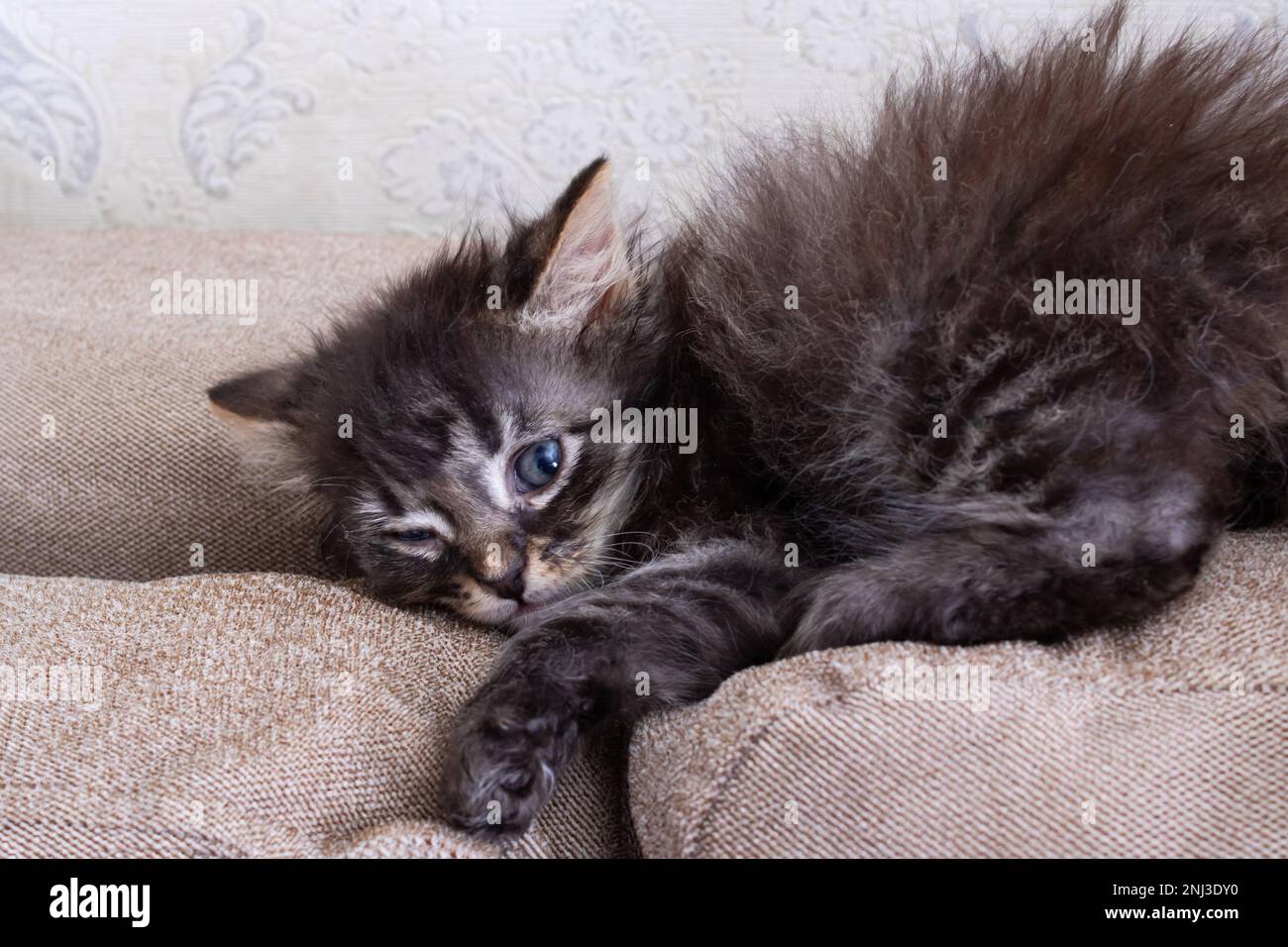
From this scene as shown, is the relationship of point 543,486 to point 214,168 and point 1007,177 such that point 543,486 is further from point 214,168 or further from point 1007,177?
point 214,168

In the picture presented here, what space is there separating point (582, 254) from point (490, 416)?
0.27 meters

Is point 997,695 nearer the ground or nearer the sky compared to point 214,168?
nearer the ground

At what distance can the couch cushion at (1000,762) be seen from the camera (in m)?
1.00

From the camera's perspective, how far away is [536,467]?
4.91 ft

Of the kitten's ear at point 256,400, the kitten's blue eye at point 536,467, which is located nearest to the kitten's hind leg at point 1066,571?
the kitten's blue eye at point 536,467

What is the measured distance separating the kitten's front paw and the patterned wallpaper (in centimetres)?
160

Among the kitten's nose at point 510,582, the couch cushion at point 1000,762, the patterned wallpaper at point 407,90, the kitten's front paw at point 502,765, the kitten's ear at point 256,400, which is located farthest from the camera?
the patterned wallpaper at point 407,90

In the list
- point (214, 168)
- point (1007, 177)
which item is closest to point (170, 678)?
point (1007, 177)

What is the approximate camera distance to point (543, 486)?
1.50 meters

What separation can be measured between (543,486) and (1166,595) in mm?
768

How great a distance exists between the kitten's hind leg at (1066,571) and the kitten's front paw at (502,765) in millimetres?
335

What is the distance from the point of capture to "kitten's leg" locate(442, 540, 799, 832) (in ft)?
3.72

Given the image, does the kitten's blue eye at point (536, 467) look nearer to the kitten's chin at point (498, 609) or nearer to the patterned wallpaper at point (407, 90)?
the kitten's chin at point (498, 609)

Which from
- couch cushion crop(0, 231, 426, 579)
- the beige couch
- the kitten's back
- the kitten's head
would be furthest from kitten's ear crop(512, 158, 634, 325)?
couch cushion crop(0, 231, 426, 579)
